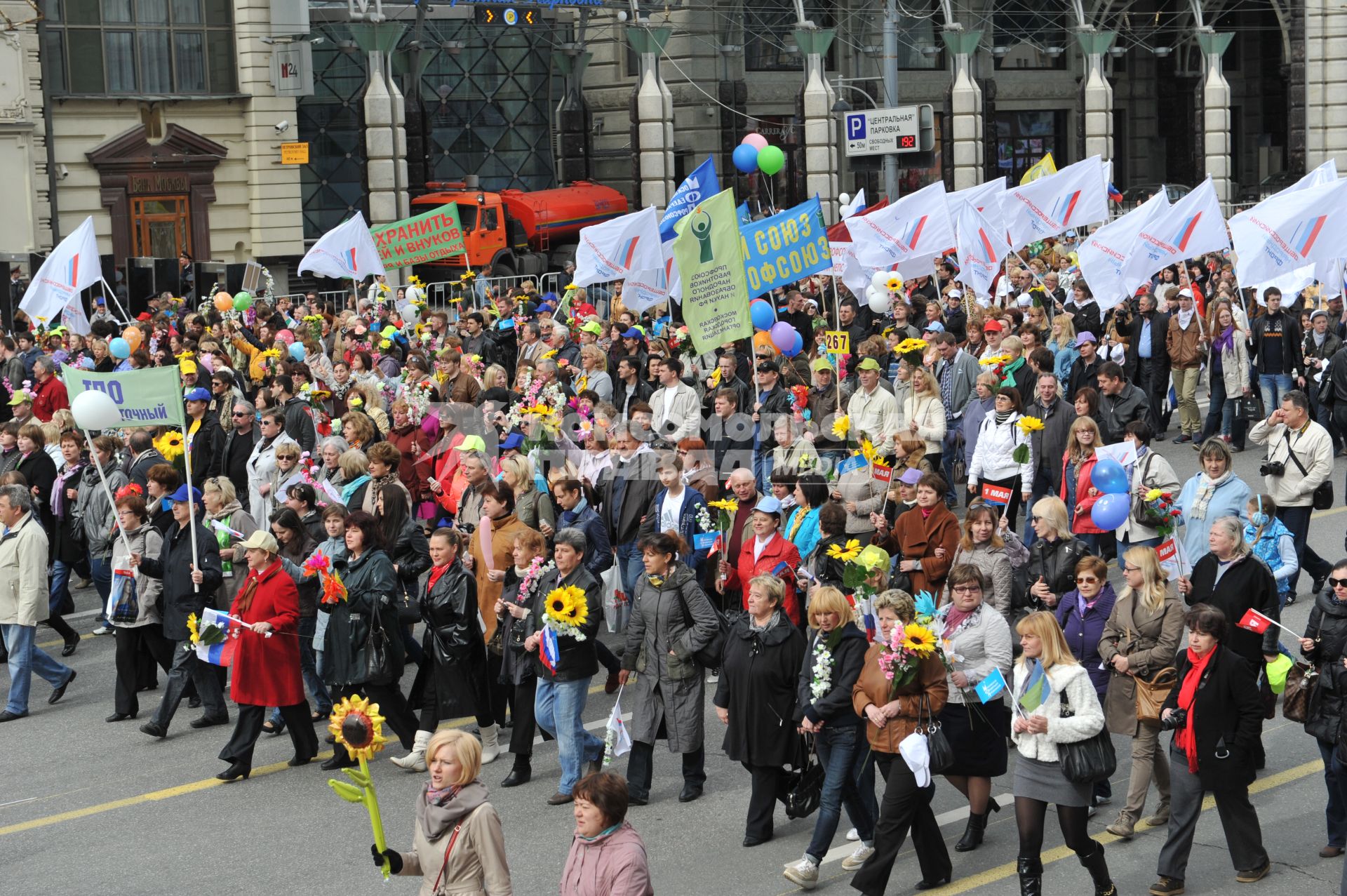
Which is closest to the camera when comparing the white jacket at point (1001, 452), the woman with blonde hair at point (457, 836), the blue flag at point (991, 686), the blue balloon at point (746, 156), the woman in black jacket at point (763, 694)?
the woman with blonde hair at point (457, 836)

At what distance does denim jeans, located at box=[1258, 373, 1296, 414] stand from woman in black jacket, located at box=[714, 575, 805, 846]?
1084 centimetres

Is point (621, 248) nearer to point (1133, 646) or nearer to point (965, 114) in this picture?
point (1133, 646)

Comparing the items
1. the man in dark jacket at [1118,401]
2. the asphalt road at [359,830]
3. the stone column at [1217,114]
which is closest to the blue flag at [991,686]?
the asphalt road at [359,830]

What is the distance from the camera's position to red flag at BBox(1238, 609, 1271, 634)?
840cm

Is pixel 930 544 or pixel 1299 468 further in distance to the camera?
pixel 1299 468

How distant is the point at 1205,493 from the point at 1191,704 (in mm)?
3259

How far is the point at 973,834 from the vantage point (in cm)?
870

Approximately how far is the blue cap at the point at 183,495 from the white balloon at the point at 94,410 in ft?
2.03

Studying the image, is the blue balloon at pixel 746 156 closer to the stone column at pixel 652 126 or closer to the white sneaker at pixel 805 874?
the white sneaker at pixel 805 874

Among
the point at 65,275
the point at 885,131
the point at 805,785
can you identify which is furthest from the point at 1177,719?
the point at 885,131

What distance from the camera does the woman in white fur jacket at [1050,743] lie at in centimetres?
779

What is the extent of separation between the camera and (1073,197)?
22000 mm

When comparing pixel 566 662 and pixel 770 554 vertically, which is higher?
pixel 770 554

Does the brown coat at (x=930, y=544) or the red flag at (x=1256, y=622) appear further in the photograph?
the brown coat at (x=930, y=544)
